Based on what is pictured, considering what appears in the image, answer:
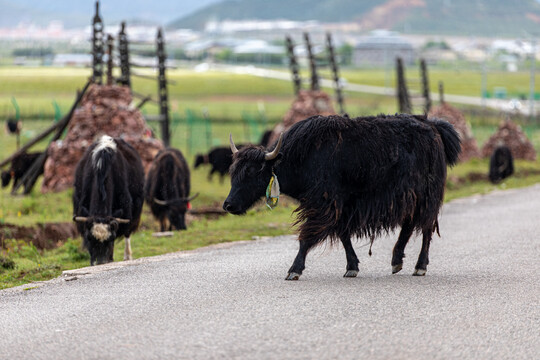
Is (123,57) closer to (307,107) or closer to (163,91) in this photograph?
(163,91)

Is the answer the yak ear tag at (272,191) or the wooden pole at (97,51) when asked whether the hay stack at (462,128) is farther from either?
the yak ear tag at (272,191)

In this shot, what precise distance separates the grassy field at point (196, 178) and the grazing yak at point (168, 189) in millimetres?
500

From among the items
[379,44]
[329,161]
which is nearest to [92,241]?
[329,161]

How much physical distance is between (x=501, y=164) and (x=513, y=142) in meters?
6.87

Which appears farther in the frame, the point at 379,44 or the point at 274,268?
the point at 379,44

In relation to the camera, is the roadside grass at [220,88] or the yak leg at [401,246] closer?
the yak leg at [401,246]

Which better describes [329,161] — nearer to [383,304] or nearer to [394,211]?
[394,211]

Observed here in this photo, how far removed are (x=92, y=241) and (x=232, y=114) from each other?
136 ft

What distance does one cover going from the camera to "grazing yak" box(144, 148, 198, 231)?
1689 cm

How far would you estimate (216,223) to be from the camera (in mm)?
17406

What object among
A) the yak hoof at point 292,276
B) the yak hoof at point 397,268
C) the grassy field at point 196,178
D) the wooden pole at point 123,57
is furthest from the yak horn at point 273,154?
the wooden pole at point 123,57

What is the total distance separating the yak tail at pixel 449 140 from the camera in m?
10.4

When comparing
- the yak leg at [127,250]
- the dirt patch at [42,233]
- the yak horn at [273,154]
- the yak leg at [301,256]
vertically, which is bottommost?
the dirt patch at [42,233]

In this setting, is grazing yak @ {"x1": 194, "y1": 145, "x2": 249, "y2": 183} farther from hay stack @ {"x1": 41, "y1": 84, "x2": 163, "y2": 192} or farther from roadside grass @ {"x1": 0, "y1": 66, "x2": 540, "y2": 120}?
roadside grass @ {"x1": 0, "y1": 66, "x2": 540, "y2": 120}
